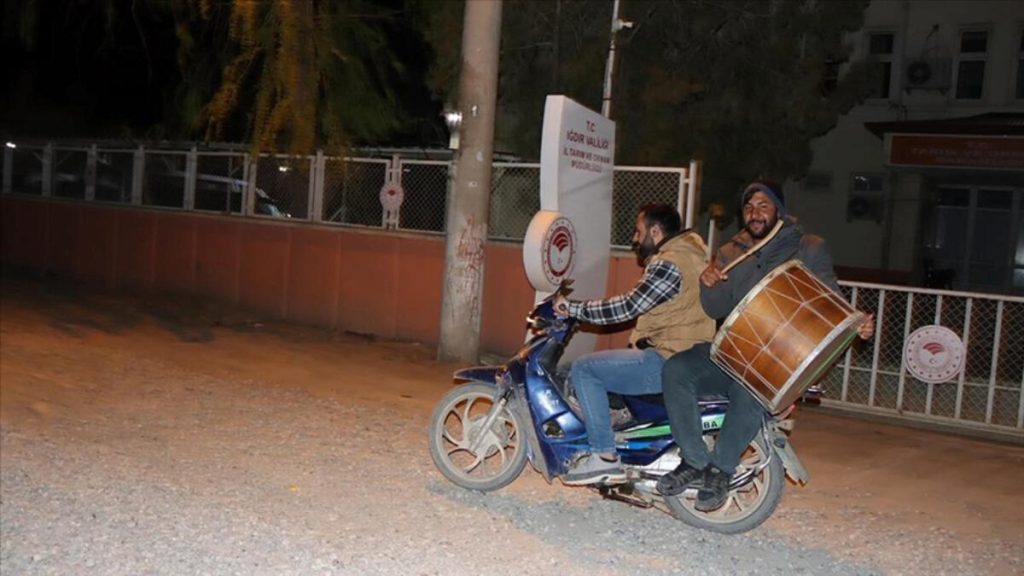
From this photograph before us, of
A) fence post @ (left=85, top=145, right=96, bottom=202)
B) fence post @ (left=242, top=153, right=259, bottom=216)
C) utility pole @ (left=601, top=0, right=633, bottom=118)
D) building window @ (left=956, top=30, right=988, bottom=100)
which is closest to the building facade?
building window @ (left=956, top=30, right=988, bottom=100)

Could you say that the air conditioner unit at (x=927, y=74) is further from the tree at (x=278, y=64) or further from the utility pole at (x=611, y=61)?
the tree at (x=278, y=64)

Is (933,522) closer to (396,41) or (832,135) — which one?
(396,41)

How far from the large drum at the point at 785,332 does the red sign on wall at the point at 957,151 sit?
42.8ft

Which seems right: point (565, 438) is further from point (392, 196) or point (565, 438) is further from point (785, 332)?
point (392, 196)

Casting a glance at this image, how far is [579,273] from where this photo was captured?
31.9ft

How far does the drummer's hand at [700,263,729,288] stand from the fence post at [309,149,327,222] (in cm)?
883

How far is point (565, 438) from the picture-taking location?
6047 millimetres

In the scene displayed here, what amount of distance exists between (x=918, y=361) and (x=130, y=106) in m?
21.0

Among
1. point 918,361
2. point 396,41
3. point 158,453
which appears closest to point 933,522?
point 918,361

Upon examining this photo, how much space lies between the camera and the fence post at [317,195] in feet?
44.7

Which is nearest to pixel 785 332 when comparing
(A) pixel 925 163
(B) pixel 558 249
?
(B) pixel 558 249

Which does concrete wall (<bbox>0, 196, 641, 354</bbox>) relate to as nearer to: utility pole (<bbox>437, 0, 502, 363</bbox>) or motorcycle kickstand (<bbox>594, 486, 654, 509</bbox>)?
utility pole (<bbox>437, 0, 502, 363</bbox>)

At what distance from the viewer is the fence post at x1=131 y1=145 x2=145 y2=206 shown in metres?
16.3

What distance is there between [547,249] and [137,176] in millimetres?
9711
